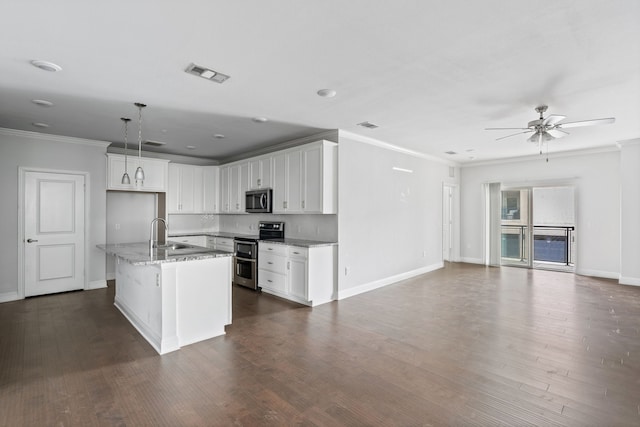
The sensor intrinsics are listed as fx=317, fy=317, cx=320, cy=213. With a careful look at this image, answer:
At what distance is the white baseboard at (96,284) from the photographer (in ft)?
18.6

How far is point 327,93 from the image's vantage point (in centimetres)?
350

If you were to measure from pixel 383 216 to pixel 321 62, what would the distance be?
3.67 metres

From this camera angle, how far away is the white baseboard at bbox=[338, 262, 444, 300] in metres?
5.18

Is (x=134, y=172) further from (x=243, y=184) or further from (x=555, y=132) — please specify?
(x=555, y=132)

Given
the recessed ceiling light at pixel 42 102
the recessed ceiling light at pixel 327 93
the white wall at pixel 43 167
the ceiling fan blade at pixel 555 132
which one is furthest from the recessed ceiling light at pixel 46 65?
the ceiling fan blade at pixel 555 132

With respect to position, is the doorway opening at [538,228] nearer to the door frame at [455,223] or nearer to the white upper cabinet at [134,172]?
the door frame at [455,223]

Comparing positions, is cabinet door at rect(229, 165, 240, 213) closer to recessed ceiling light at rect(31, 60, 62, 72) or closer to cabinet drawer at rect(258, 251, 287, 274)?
cabinet drawer at rect(258, 251, 287, 274)

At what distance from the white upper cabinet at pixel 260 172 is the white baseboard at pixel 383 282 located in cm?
238

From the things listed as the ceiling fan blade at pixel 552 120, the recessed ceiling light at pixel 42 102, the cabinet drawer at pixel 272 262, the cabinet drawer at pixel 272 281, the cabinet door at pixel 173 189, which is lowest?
the cabinet drawer at pixel 272 281

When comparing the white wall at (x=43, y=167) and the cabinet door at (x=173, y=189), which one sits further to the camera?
the cabinet door at (x=173, y=189)

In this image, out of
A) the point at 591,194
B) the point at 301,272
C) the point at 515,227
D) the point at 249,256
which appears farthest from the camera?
the point at 515,227

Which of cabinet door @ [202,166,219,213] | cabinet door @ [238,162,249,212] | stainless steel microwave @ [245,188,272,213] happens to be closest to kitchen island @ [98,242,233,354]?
stainless steel microwave @ [245,188,272,213]

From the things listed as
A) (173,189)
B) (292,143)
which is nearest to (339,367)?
(292,143)

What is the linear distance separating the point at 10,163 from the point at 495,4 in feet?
21.9
